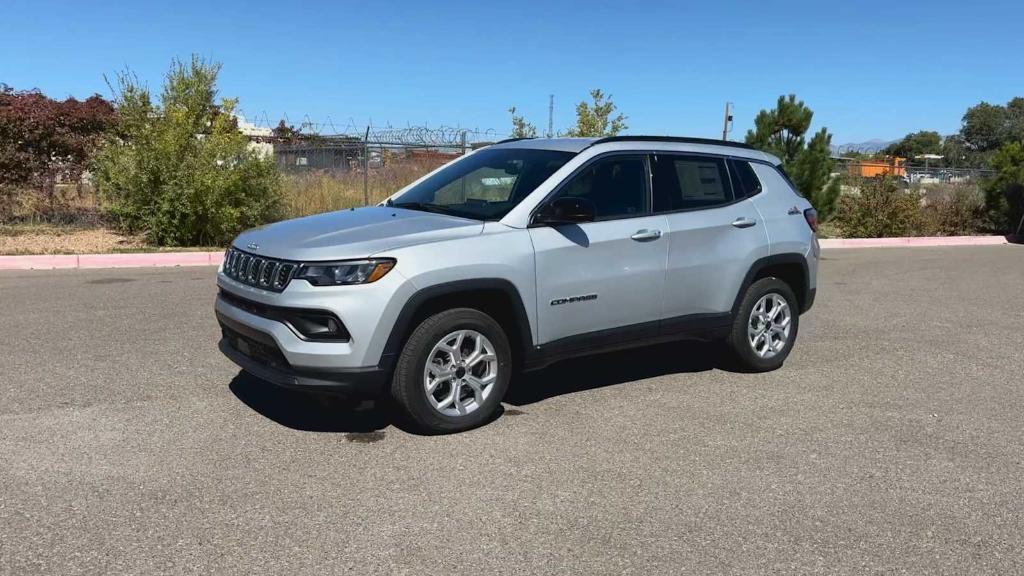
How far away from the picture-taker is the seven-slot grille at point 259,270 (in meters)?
4.48

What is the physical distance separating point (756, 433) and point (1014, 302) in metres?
7.23

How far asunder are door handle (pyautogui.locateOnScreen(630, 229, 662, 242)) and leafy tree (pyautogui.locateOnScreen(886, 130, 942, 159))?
374 feet

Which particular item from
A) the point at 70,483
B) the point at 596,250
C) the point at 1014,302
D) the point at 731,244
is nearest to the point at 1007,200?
the point at 1014,302

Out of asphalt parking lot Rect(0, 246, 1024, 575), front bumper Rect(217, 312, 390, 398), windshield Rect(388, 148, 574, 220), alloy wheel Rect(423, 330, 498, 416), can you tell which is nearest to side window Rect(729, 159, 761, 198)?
asphalt parking lot Rect(0, 246, 1024, 575)

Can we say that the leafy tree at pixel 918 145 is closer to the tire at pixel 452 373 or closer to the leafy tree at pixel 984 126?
the leafy tree at pixel 984 126

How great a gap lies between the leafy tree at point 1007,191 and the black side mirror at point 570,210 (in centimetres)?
1971

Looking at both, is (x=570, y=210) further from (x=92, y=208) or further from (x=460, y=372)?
(x=92, y=208)

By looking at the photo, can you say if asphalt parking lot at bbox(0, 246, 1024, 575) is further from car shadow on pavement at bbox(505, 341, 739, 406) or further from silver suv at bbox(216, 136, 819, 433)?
silver suv at bbox(216, 136, 819, 433)

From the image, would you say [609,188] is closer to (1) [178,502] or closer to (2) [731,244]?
(2) [731,244]

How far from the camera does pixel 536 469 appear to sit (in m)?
4.39

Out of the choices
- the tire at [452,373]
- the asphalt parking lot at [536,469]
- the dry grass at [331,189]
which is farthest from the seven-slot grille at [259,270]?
the dry grass at [331,189]

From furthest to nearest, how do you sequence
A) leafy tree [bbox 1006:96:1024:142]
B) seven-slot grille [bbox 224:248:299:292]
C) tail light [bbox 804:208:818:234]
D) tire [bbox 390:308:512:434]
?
1. leafy tree [bbox 1006:96:1024:142]
2. tail light [bbox 804:208:818:234]
3. tire [bbox 390:308:512:434]
4. seven-slot grille [bbox 224:248:299:292]

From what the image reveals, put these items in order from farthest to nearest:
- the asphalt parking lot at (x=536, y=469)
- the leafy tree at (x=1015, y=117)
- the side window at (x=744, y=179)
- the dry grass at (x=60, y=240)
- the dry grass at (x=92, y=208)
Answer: the leafy tree at (x=1015, y=117)
the dry grass at (x=92, y=208)
the dry grass at (x=60, y=240)
the side window at (x=744, y=179)
the asphalt parking lot at (x=536, y=469)

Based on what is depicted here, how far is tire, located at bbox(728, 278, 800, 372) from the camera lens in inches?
245
